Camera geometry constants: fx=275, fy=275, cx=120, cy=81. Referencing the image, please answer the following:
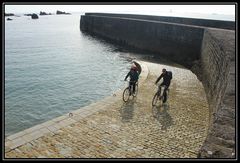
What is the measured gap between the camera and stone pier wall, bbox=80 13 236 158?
5.13 metres

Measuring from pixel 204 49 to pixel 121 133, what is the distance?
1254 centimetres

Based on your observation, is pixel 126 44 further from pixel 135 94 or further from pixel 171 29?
pixel 135 94

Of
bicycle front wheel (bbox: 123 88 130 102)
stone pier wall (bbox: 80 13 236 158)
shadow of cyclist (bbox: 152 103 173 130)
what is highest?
stone pier wall (bbox: 80 13 236 158)

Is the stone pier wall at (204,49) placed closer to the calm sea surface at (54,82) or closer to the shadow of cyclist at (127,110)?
the shadow of cyclist at (127,110)

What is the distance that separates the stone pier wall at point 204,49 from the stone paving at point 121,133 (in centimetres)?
109

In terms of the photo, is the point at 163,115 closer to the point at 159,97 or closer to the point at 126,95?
the point at 159,97

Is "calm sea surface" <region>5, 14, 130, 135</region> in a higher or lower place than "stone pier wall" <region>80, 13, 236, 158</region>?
lower

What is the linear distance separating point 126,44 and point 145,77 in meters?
19.6

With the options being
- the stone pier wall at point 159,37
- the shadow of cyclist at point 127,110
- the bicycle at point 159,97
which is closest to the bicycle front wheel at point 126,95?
the shadow of cyclist at point 127,110

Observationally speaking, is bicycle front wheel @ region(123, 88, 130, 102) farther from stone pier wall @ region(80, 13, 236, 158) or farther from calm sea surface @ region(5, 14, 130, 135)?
stone pier wall @ region(80, 13, 236, 158)

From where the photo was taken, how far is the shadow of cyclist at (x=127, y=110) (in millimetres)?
9854

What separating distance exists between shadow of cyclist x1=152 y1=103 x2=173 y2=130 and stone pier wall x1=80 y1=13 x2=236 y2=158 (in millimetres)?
1476

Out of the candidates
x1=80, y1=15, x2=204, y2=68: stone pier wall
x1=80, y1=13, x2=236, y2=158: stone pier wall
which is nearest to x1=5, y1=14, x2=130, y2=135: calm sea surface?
x1=80, y1=15, x2=204, y2=68: stone pier wall

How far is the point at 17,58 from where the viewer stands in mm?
27125
